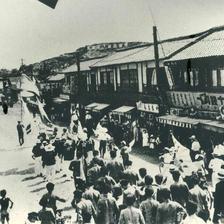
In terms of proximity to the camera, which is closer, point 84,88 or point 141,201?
point 141,201

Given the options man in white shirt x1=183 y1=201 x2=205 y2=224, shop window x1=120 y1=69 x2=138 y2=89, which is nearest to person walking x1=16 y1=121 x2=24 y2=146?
shop window x1=120 y1=69 x2=138 y2=89

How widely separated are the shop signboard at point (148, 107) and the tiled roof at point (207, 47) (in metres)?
0.49

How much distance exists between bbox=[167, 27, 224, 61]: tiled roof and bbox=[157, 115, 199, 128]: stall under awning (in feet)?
1.90

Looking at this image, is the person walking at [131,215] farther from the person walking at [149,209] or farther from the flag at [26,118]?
the flag at [26,118]

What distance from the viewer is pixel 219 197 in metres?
3.60

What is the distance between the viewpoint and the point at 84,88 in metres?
3.88

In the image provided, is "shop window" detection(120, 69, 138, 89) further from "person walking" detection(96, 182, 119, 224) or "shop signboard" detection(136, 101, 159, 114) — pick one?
"person walking" detection(96, 182, 119, 224)

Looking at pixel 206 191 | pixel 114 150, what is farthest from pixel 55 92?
pixel 206 191

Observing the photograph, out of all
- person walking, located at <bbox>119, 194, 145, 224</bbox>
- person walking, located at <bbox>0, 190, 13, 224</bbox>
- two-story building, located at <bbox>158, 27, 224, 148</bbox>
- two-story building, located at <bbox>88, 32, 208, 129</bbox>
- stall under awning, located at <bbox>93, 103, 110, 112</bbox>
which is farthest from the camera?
stall under awning, located at <bbox>93, 103, 110, 112</bbox>

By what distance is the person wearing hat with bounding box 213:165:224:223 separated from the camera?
3568 mm

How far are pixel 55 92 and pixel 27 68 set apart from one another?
0.36 meters

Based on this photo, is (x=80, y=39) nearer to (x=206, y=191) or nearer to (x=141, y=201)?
(x=141, y=201)

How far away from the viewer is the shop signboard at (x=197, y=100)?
3.61 metres

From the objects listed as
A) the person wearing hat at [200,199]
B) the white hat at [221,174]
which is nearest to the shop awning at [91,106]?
the person wearing hat at [200,199]
